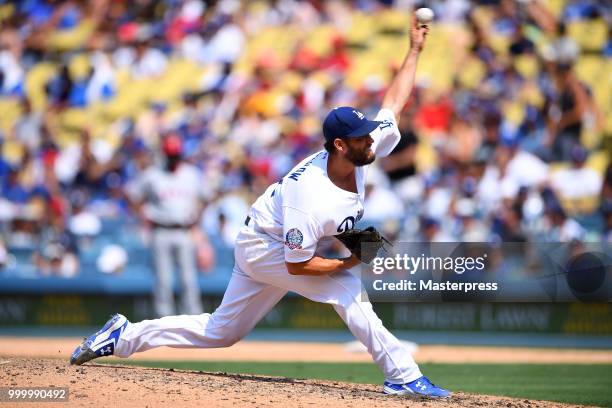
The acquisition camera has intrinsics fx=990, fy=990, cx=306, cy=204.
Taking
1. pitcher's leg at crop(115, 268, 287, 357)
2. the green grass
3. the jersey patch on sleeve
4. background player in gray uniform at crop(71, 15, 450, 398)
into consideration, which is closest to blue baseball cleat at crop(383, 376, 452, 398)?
background player in gray uniform at crop(71, 15, 450, 398)

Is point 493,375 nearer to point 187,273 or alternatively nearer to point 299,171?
point 299,171

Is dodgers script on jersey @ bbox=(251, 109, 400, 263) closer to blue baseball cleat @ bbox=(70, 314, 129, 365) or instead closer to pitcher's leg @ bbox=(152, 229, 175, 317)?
blue baseball cleat @ bbox=(70, 314, 129, 365)

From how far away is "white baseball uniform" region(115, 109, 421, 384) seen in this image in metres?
5.82

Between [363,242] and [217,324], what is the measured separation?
1.19 metres

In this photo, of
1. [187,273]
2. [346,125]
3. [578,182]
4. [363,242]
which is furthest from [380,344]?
[578,182]

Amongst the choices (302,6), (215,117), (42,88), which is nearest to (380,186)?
(215,117)

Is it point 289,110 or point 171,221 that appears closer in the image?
point 171,221

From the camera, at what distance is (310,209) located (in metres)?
5.78

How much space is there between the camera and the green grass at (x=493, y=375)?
7492 millimetres

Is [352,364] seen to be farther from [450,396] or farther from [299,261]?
[299,261]

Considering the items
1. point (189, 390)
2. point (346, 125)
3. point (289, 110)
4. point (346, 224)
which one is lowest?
point (189, 390)

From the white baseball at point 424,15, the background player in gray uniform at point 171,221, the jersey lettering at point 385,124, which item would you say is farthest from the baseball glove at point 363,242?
the background player in gray uniform at point 171,221

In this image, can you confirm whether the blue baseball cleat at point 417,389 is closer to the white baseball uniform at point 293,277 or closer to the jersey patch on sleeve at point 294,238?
the white baseball uniform at point 293,277

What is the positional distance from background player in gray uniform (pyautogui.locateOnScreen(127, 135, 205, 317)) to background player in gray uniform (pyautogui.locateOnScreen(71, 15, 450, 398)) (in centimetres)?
504
